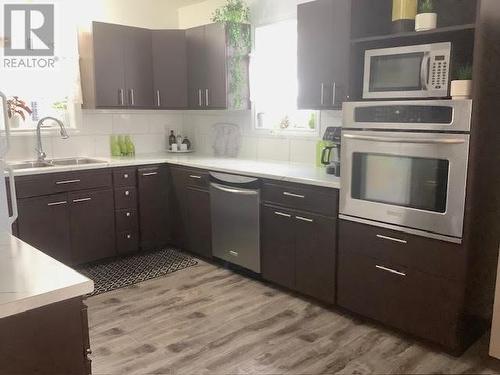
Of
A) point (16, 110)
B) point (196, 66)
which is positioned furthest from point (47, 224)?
point (196, 66)

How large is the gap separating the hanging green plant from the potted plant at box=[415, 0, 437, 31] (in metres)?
1.89

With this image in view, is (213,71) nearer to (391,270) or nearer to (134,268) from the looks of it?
(134,268)

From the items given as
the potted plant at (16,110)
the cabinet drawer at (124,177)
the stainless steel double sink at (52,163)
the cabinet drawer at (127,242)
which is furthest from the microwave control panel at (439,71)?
the potted plant at (16,110)

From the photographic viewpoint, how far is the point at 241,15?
4.10 m

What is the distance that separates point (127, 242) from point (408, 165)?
2643 mm

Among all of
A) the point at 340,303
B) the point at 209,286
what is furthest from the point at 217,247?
the point at 340,303

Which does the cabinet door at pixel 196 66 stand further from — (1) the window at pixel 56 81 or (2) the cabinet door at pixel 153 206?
(1) the window at pixel 56 81

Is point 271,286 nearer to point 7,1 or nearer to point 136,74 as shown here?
point 136,74

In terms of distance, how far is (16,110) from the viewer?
3.99 meters

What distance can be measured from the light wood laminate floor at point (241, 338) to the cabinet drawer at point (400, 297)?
12 centimetres

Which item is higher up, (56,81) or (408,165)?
(56,81)

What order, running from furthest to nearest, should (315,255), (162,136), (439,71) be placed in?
(162,136) → (315,255) → (439,71)

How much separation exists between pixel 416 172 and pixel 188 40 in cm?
274

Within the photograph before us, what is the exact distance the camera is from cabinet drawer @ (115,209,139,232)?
407cm
